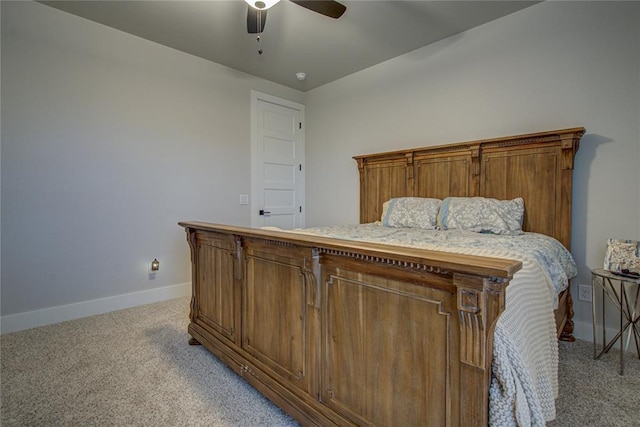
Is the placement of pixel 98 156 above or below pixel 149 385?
above

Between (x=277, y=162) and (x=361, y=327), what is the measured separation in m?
3.41

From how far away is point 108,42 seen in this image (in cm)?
289

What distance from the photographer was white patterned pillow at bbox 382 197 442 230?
2.77m

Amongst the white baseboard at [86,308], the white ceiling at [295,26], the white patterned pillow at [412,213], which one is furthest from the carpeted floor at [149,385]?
the white ceiling at [295,26]

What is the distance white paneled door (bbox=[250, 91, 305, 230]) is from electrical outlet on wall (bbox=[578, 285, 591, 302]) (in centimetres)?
321

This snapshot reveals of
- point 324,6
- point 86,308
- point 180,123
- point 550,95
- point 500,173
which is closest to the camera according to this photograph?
point 324,6

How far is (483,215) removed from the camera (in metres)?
2.47

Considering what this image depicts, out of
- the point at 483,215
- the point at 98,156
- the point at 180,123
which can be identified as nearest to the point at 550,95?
the point at 483,215

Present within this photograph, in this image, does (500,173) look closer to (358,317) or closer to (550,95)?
(550,95)

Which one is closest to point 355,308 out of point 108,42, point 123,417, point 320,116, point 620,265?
point 123,417

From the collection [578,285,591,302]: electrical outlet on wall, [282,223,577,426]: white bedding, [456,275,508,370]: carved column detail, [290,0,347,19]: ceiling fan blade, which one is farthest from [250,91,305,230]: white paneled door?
[456,275,508,370]: carved column detail

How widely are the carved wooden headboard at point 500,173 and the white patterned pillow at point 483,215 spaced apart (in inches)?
6.6

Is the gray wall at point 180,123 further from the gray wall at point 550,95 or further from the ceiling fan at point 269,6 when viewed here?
the ceiling fan at point 269,6

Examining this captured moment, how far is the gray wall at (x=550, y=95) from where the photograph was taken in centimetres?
222
